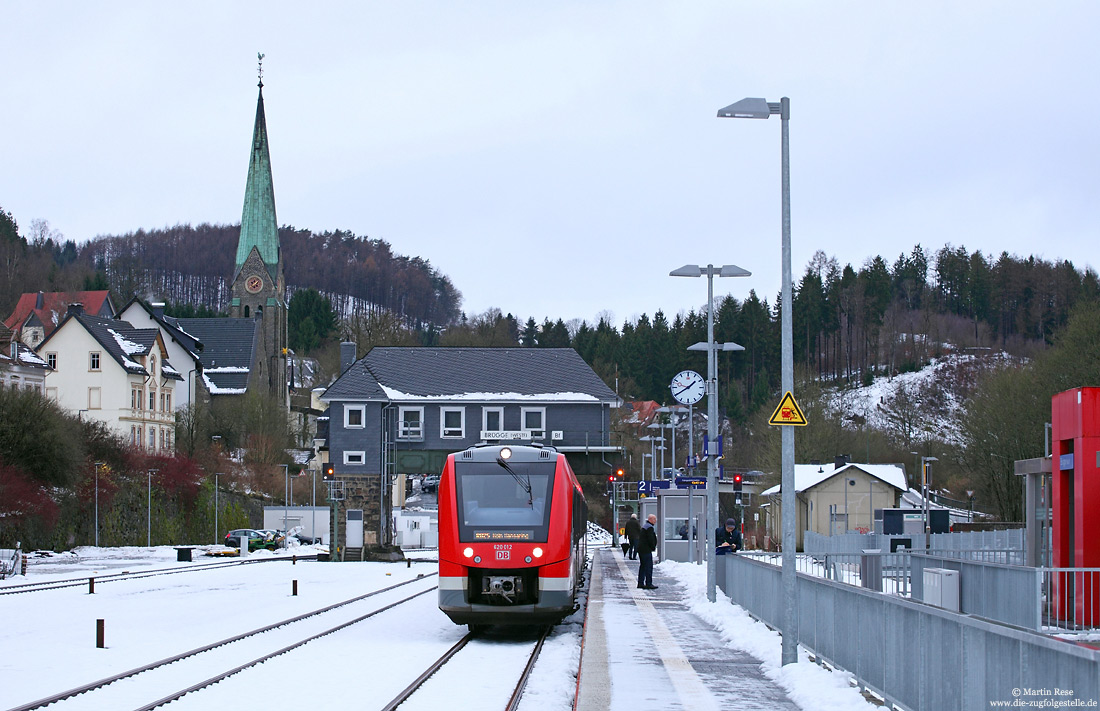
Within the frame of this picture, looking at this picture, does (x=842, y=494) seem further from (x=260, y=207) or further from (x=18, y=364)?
(x=260, y=207)

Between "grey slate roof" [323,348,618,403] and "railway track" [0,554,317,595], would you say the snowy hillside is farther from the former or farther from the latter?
"railway track" [0,554,317,595]

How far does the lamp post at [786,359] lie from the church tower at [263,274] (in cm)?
11197

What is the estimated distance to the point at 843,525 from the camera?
76312 mm

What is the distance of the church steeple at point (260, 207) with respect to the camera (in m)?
124

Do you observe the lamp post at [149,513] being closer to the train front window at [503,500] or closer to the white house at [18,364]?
the white house at [18,364]

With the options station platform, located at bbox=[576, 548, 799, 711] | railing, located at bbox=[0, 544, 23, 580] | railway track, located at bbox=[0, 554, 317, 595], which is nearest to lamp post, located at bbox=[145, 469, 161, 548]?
railway track, located at bbox=[0, 554, 317, 595]

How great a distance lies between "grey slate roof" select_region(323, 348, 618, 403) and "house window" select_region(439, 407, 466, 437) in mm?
788

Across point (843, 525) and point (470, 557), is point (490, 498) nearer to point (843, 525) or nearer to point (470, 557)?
point (470, 557)

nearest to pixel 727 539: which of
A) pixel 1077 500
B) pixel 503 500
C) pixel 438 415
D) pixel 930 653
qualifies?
pixel 1077 500

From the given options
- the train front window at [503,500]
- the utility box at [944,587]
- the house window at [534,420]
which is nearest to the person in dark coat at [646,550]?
the train front window at [503,500]

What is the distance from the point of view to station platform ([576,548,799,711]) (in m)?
12.7

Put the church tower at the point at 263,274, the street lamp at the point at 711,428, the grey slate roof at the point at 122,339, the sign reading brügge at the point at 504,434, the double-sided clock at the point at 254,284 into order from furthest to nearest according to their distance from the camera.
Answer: the double-sided clock at the point at 254,284
the church tower at the point at 263,274
the grey slate roof at the point at 122,339
the sign reading brügge at the point at 504,434
the street lamp at the point at 711,428

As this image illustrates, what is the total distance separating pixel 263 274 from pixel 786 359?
391 ft

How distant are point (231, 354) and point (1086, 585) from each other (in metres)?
105
